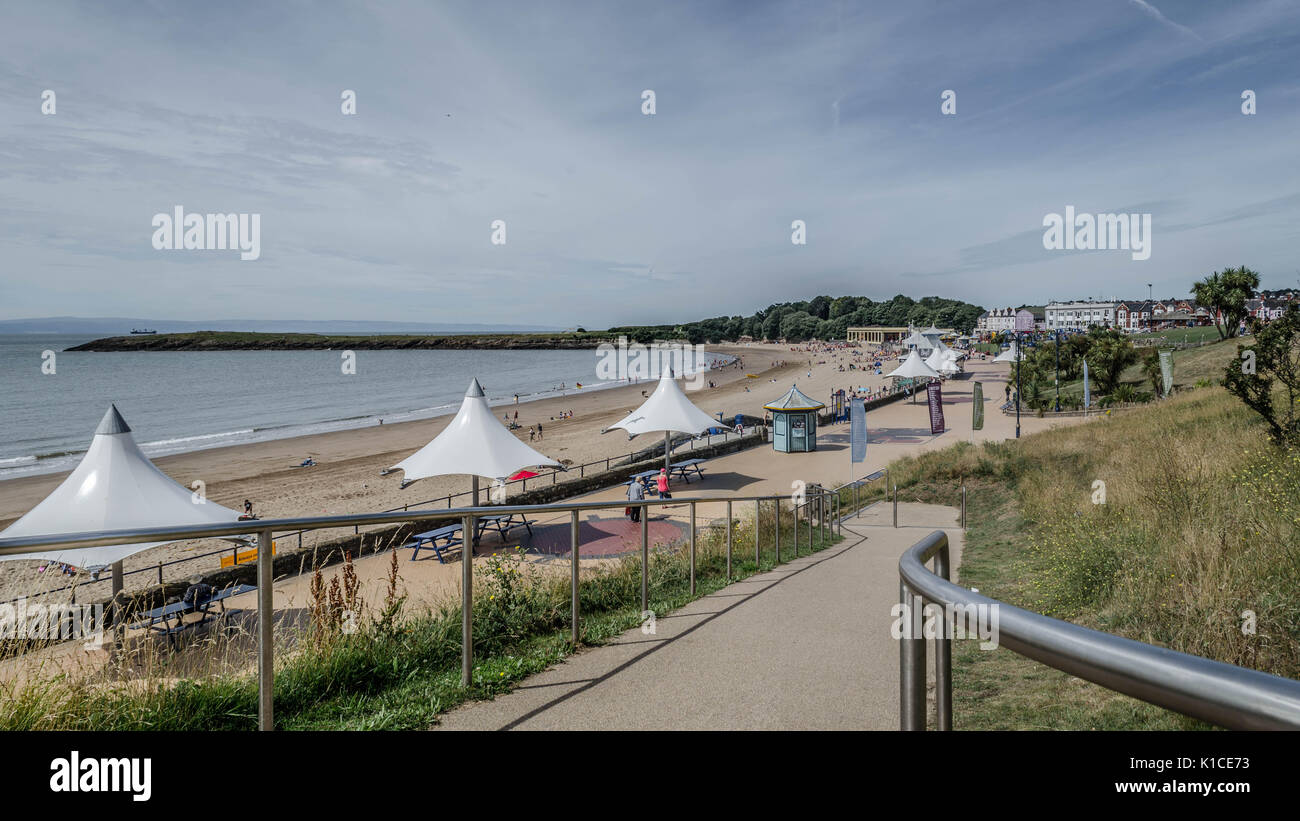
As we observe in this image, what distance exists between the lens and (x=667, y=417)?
20.5 m

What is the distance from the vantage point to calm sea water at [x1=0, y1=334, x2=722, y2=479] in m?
37.9

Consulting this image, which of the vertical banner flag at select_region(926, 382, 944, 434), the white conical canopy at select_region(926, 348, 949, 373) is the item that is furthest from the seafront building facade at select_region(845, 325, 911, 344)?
the vertical banner flag at select_region(926, 382, 944, 434)

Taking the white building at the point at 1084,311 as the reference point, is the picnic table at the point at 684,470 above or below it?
below

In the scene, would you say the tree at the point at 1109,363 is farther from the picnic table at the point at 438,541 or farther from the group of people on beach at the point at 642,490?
the picnic table at the point at 438,541

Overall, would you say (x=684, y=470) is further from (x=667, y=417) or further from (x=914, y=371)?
(x=914, y=371)

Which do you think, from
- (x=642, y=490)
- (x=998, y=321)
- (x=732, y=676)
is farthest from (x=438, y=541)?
(x=998, y=321)

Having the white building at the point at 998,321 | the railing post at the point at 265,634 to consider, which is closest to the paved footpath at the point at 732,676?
the railing post at the point at 265,634

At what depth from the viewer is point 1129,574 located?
18.9ft

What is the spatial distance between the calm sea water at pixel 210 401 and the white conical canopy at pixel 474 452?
24.3 metres

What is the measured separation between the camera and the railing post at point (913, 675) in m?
1.72

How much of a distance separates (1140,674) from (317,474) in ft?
99.6
